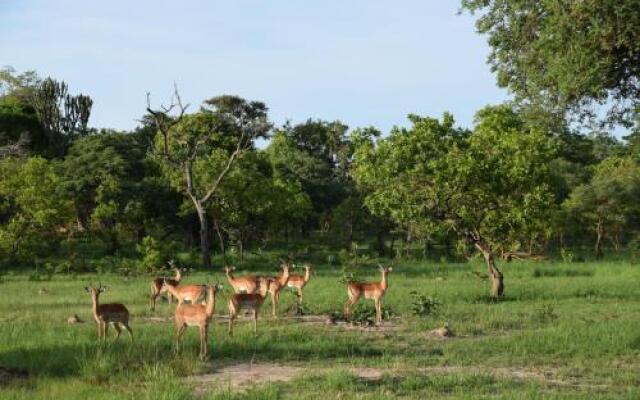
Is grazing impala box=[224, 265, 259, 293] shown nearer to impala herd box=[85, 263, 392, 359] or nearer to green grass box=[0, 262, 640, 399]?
impala herd box=[85, 263, 392, 359]

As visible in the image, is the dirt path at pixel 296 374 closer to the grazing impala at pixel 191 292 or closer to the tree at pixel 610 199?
the grazing impala at pixel 191 292

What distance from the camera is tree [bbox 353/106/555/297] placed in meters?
21.0

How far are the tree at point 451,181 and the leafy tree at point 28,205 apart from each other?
16647 mm

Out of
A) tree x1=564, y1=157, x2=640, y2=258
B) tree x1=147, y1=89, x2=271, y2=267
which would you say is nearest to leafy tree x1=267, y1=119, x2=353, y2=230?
tree x1=147, y1=89, x2=271, y2=267

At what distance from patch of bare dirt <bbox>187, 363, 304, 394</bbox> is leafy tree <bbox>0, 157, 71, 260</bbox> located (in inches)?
892

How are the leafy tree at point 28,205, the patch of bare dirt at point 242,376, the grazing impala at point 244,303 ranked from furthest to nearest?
the leafy tree at point 28,205
the grazing impala at point 244,303
the patch of bare dirt at point 242,376

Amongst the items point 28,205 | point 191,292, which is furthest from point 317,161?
point 191,292

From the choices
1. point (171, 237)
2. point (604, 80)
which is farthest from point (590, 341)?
point (171, 237)

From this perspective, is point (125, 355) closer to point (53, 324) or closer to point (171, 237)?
point (53, 324)

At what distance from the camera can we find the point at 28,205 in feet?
104

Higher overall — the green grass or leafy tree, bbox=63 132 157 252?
leafy tree, bbox=63 132 157 252

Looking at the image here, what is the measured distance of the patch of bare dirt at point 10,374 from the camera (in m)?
9.87

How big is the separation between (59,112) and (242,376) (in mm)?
56374

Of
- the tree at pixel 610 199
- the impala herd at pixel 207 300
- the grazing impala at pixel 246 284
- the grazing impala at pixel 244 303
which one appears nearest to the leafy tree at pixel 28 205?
the impala herd at pixel 207 300
